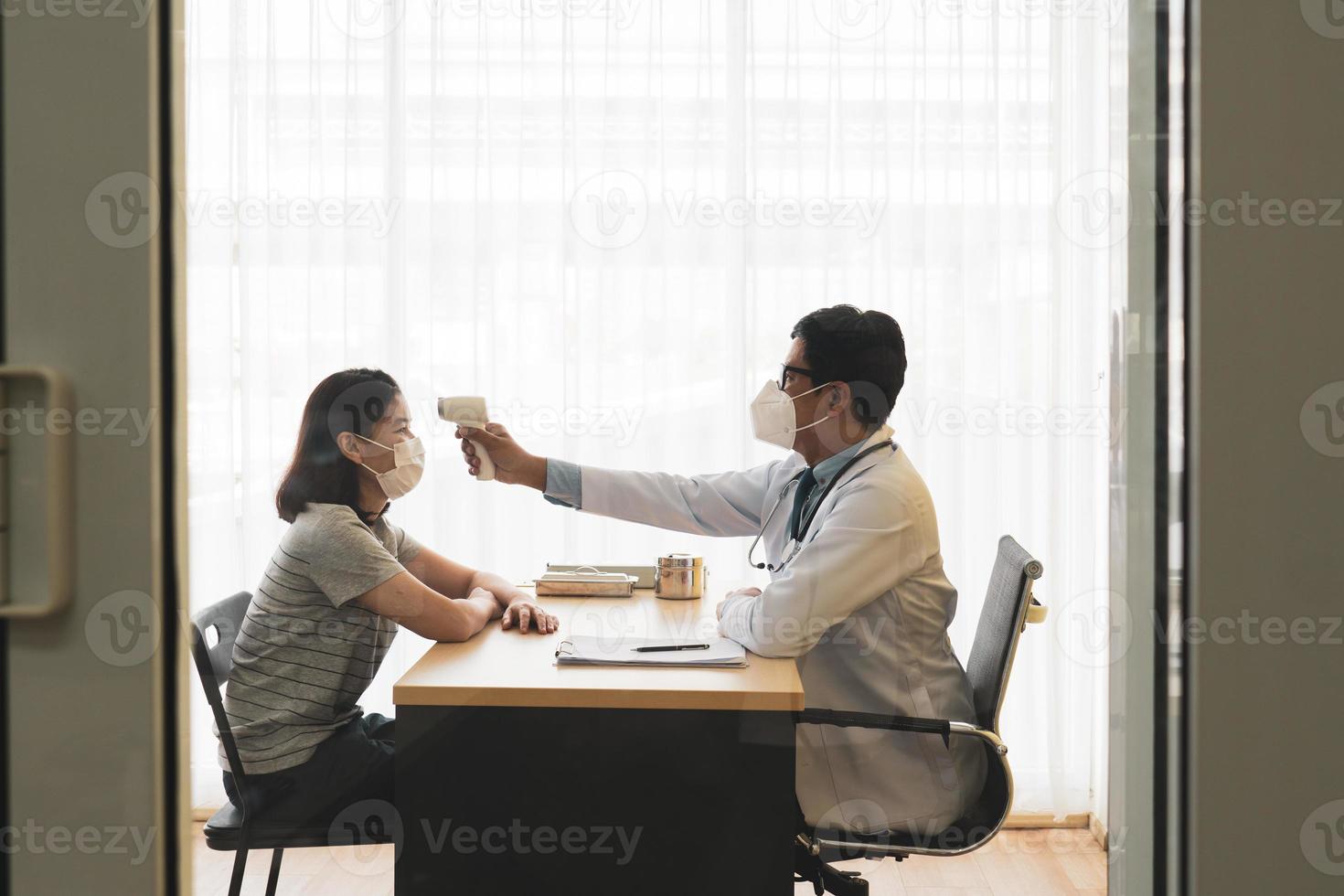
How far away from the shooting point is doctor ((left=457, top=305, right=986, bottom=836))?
1.57 metres

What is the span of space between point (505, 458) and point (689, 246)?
727 millimetres

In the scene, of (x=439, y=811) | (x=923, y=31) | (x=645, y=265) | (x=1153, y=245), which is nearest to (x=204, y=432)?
(x=439, y=811)

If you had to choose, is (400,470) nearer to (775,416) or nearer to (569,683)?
(569,683)

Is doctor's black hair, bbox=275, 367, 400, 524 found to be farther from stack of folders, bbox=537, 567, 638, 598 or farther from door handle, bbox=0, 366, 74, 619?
door handle, bbox=0, 366, 74, 619

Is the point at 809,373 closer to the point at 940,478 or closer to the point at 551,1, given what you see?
the point at 940,478

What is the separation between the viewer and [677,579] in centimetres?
204

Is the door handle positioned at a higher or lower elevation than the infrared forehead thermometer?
lower

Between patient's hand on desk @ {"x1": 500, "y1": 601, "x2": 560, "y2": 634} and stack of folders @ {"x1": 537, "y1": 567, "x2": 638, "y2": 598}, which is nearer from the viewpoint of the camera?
patient's hand on desk @ {"x1": 500, "y1": 601, "x2": 560, "y2": 634}

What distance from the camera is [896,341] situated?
72.5 inches

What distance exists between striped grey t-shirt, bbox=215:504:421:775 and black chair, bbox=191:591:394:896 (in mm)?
138

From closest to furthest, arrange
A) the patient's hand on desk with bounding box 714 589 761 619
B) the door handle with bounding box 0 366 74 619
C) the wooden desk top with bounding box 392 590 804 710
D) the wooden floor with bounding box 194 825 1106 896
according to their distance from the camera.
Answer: the door handle with bounding box 0 366 74 619 → the wooden floor with bounding box 194 825 1106 896 → the wooden desk top with bounding box 392 590 804 710 → the patient's hand on desk with bounding box 714 589 761 619

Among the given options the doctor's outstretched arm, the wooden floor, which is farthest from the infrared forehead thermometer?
the wooden floor

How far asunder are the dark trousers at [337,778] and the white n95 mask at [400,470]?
0.43 metres

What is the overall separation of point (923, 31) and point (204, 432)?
5.32 feet
